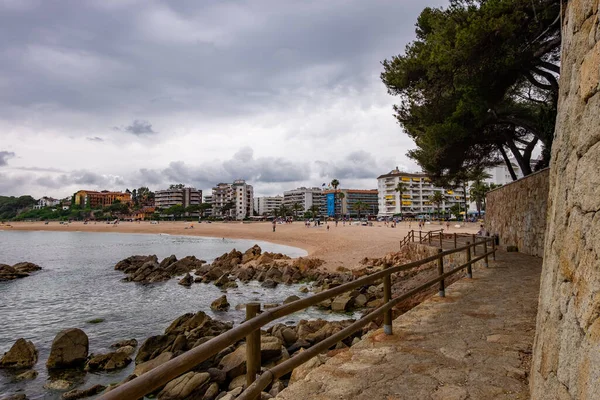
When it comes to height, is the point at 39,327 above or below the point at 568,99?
below

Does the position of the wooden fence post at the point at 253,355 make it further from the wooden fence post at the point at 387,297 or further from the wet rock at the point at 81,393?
the wet rock at the point at 81,393

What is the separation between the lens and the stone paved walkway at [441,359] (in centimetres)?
337

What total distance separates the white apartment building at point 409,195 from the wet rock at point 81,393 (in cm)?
10735

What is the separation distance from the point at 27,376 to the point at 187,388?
4872 mm

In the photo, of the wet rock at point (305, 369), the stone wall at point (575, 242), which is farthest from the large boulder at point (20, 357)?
the stone wall at point (575, 242)

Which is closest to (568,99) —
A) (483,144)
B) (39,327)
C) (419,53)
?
(419,53)

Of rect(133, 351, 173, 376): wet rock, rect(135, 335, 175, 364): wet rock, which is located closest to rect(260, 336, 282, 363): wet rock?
rect(133, 351, 173, 376): wet rock

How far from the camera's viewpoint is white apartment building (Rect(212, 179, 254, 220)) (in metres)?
141

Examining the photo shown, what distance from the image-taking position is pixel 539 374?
2533mm

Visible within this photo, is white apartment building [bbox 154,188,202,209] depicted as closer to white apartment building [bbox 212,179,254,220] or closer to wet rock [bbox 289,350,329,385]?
white apartment building [bbox 212,179,254,220]

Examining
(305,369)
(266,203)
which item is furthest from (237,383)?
(266,203)

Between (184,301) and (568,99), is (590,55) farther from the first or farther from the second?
(184,301)

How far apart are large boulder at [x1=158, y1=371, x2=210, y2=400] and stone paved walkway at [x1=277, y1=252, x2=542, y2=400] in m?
3.42

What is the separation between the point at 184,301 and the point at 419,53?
48.5 ft
